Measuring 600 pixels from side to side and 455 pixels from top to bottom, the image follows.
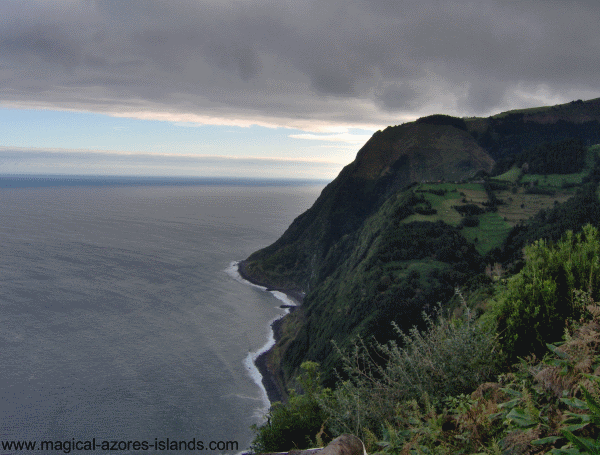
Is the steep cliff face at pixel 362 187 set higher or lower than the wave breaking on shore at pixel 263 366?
higher

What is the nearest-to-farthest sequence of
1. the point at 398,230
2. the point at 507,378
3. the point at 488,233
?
the point at 507,378 → the point at 488,233 → the point at 398,230

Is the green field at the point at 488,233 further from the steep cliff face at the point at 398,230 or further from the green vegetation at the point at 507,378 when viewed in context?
the green vegetation at the point at 507,378

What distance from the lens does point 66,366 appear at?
A: 58500 mm

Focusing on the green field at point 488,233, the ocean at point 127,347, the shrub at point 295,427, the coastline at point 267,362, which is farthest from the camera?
the green field at point 488,233

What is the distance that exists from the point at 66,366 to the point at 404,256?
54183 millimetres

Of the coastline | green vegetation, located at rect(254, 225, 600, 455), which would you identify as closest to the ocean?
the coastline

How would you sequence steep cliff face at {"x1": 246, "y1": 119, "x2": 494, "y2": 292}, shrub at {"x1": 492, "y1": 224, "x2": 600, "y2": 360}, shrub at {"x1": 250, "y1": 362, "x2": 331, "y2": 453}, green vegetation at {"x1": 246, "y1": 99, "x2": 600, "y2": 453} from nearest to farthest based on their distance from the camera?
green vegetation at {"x1": 246, "y1": 99, "x2": 600, "y2": 453} → shrub at {"x1": 492, "y1": 224, "x2": 600, "y2": 360} → shrub at {"x1": 250, "y1": 362, "x2": 331, "y2": 453} → steep cliff face at {"x1": 246, "y1": 119, "x2": 494, "y2": 292}

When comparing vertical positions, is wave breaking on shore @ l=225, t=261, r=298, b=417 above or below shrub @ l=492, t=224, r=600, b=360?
below

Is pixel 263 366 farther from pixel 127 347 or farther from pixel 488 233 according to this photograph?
pixel 488 233

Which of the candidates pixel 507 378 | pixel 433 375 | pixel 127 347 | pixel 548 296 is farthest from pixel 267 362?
pixel 507 378

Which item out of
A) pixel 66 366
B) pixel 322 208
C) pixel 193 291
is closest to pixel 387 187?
pixel 322 208

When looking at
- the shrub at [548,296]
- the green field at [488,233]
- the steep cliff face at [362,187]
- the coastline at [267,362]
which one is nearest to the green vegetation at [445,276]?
the shrub at [548,296]

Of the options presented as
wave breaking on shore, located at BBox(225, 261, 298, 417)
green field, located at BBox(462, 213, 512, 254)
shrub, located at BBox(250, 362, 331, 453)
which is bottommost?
wave breaking on shore, located at BBox(225, 261, 298, 417)

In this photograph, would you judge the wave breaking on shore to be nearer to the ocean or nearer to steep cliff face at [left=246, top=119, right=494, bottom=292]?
the ocean
